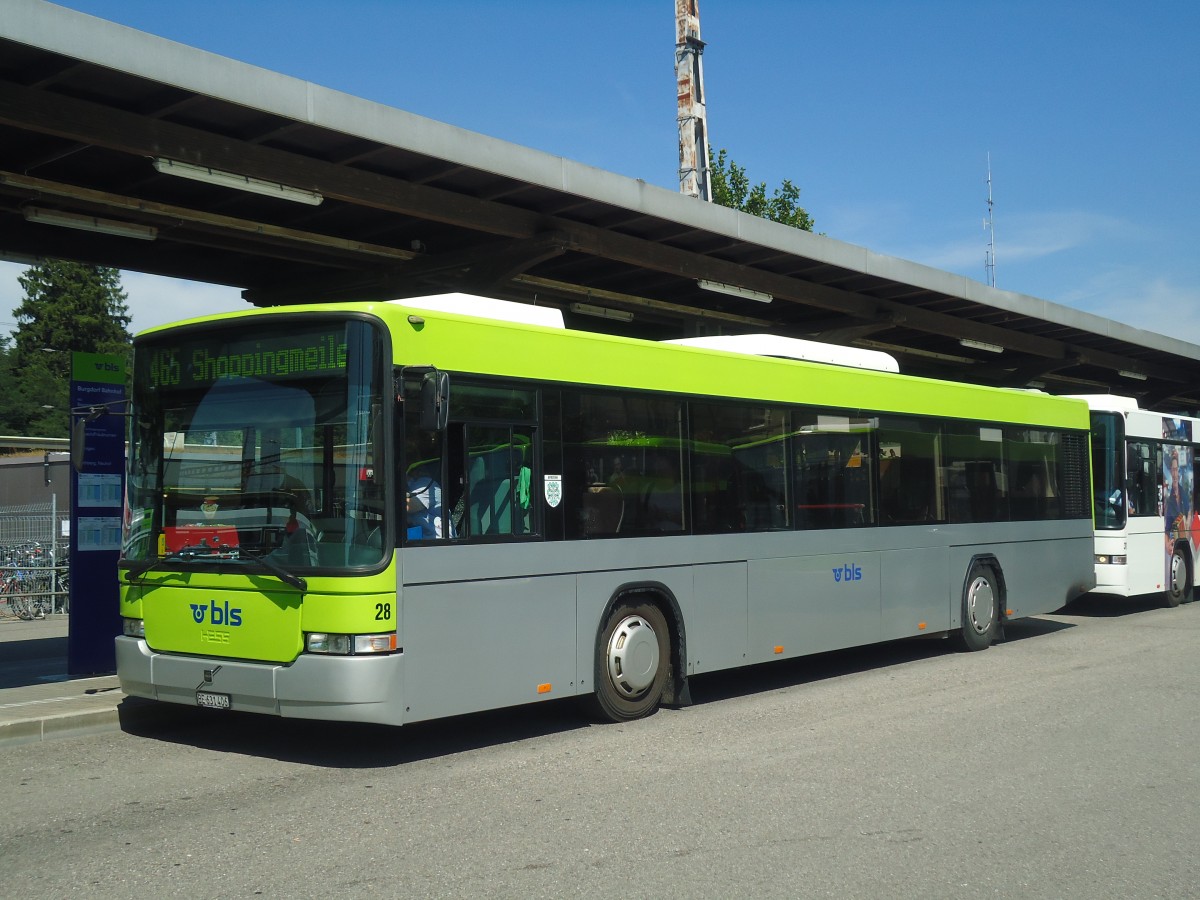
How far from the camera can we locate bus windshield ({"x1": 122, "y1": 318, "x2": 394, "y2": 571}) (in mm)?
7715

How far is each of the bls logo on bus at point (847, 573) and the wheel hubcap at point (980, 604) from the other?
2.46 meters

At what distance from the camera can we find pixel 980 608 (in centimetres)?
1430

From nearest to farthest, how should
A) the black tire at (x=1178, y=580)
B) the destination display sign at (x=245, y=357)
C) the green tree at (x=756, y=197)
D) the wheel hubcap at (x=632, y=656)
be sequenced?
1. the destination display sign at (x=245, y=357)
2. the wheel hubcap at (x=632, y=656)
3. the black tire at (x=1178, y=580)
4. the green tree at (x=756, y=197)

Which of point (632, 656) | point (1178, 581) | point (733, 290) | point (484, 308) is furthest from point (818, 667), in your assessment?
point (1178, 581)

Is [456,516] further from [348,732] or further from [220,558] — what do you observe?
[348,732]

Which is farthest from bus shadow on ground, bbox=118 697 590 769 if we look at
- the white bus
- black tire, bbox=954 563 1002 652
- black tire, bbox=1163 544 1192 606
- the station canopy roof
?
black tire, bbox=1163 544 1192 606

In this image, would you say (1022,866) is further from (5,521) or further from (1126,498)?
(5,521)

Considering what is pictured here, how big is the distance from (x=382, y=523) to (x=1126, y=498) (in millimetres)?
13995

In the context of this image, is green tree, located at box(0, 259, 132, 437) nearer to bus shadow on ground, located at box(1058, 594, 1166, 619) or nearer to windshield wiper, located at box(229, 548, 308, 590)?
bus shadow on ground, located at box(1058, 594, 1166, 619)

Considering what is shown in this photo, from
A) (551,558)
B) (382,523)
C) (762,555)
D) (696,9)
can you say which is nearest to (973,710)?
(762,555)

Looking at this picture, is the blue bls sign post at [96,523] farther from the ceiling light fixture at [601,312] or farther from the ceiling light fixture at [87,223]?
the ceiling light fixture at [601,312]

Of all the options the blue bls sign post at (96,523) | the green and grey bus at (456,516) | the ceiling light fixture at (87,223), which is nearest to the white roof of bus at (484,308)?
the green and grey bus at (456,516)

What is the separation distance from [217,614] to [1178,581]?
1671 centimetres

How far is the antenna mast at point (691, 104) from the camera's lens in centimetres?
2202
